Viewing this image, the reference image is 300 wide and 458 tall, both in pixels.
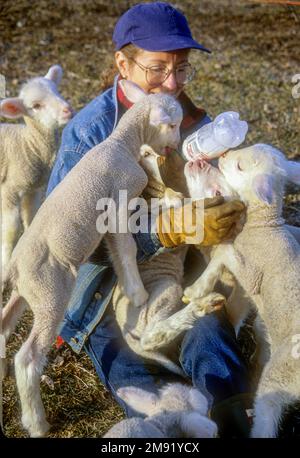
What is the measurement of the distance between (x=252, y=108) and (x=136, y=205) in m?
3.50

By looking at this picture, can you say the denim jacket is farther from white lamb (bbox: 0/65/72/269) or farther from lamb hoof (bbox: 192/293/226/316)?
white lamb (bbox: 0/65/72/269)

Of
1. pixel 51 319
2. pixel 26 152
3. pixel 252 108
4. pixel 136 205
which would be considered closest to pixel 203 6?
pixel 252 108

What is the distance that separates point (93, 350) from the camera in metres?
3.13

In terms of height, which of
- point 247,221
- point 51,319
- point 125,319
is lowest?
point 125,319

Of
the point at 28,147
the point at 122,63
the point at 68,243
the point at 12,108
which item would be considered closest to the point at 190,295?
the point at 68,243

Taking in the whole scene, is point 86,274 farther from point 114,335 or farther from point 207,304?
point 207,304

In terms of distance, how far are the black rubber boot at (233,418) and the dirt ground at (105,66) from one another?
0.56m

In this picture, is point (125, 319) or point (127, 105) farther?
point (127, 105)

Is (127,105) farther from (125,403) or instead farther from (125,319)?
(125,403)

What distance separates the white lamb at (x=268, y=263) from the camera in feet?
8.70

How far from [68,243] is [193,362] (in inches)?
31.8

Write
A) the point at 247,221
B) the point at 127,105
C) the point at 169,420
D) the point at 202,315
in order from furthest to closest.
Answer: the point at 127,105, the point at 247,221, the point at 202,315, the point at 169,420

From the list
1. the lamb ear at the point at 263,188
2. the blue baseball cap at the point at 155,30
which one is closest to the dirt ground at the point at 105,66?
the lamb ear at the point at 263,188

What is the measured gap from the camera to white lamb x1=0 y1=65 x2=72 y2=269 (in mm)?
4012
